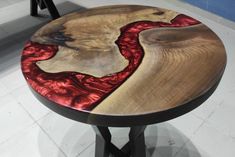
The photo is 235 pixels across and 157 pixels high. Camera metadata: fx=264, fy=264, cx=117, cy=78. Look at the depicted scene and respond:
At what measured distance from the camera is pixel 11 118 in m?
1.41

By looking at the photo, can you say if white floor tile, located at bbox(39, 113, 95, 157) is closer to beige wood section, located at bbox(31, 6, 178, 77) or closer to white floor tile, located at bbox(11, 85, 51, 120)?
white floor tile, located at bbox(11, 85, 51, 120)

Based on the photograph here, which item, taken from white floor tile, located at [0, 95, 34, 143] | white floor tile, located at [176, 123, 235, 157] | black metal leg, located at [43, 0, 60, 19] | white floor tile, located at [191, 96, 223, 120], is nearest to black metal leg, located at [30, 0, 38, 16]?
black metal leg, located at [43, 0, 60, 19]

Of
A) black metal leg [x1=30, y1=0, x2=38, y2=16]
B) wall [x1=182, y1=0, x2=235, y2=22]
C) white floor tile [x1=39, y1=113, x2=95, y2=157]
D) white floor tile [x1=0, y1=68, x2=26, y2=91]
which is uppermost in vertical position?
wall [x1=182, y1=0, x2=235, y2=22]

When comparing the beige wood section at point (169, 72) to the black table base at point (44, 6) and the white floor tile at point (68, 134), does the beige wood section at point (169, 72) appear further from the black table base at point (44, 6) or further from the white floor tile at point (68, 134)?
the black table base at point (44, 6)

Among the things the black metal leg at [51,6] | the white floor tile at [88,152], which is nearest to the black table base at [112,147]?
the white floor tile at [88,152]

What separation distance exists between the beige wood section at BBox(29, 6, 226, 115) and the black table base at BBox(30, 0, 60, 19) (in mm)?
1104

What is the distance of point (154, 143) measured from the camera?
4.01 ft

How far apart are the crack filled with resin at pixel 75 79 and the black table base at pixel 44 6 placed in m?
1.26

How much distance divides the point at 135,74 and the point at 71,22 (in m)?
0.40

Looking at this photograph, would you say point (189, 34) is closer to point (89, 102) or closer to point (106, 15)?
point (106, 15)

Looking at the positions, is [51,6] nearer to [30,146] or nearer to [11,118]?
[11,118]

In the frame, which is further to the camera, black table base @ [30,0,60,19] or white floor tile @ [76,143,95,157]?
black table base @ [30,0,60,19]

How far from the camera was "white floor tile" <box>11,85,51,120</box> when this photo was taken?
1422 millimetres

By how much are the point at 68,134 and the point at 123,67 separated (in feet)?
2.23
